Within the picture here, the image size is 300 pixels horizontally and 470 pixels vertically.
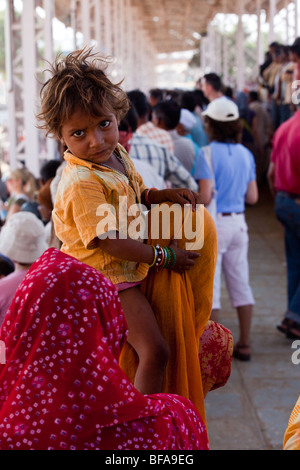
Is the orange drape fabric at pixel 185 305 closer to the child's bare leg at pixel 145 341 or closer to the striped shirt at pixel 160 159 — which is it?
the child's bare leg at pixel 145 341

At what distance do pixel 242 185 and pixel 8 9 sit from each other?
3922 mm

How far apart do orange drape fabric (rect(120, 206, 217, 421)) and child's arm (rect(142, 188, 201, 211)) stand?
37mm

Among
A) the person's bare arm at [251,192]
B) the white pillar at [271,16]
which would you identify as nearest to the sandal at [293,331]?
the person's bare arm at [251,192]

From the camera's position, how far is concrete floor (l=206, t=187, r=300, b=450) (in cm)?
407

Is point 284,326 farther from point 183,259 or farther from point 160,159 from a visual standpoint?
Result: point 183,259

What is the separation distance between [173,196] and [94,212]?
31 centimetres

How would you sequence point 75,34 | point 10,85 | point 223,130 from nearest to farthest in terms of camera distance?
point 223,130 < point 10,85 < point 75,34

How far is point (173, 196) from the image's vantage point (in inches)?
89.7

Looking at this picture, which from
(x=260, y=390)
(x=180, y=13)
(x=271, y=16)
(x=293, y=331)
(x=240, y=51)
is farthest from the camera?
(x=180, y=13)

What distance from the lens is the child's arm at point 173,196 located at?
2.26 metres

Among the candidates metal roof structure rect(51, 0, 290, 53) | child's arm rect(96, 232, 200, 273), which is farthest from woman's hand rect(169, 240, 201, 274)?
metal roof structure rect(51, 0, 290, 53)

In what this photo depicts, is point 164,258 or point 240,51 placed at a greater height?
point 240,51

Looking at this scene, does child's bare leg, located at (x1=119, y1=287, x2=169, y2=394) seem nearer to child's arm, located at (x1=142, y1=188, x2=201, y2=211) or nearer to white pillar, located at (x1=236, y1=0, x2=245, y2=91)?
child's arm, located at (x1=142, y1=188, x2=201, y2=211)

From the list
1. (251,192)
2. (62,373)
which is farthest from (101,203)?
(251,192)
